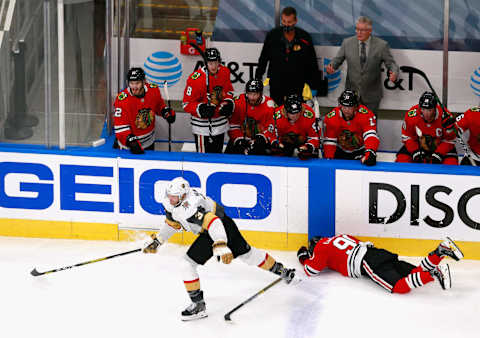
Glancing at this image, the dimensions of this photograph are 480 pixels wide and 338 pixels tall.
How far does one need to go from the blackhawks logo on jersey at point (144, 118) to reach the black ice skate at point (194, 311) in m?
2.14

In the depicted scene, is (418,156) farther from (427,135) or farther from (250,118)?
(250,118)

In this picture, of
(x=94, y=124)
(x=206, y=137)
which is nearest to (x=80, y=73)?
(x=94, y=124)

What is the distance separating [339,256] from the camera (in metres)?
6.00

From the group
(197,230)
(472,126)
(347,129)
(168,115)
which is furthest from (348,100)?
(197,230)

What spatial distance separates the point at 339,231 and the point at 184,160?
131 centimetres

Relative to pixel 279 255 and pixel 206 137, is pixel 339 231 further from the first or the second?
pixel 206 137

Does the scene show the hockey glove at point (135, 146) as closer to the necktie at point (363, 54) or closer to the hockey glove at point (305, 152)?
the hockey glove at point (305, 152)

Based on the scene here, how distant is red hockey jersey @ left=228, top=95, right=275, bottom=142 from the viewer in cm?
708

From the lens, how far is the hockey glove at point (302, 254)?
6.17m

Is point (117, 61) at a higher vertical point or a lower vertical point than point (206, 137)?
higher

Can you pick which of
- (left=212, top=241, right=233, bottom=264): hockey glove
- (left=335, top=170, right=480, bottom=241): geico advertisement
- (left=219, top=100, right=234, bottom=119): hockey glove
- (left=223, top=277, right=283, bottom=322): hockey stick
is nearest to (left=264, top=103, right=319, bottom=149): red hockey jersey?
(left=219, top=100, right=234, bottom=119): hockey glove

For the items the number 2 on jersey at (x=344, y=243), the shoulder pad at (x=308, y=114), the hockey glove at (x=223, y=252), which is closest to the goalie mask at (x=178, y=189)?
the hockey glove at (x=223, y=252)

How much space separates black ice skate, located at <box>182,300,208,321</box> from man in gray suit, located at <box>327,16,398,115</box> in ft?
10.6

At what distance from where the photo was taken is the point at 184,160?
654 cm
